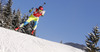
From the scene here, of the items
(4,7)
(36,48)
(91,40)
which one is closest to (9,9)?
(4,7)

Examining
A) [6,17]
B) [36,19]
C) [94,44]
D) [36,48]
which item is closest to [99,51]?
[94,44]

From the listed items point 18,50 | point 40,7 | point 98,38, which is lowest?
point 18,50

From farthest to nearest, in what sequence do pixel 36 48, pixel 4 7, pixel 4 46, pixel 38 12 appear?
pixel 4 7 < pixel 38 12 < pixel 36 48 < pixel 4 46

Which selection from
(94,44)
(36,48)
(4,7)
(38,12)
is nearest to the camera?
(36,48)

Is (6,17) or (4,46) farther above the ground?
(6,17)

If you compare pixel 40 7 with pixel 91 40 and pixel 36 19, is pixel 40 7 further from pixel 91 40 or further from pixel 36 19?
pixel 91 40

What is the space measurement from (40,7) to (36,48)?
6.94 metres

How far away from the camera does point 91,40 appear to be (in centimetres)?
2958

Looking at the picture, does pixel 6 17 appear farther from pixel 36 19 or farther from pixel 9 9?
pixel 36 19

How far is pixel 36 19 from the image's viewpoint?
18.5 metres

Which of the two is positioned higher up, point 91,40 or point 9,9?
point 9,9

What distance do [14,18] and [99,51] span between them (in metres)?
32.4

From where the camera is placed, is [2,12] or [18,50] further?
[2,12]

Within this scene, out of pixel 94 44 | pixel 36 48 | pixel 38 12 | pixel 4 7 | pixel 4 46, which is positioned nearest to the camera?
pixel 4 46
